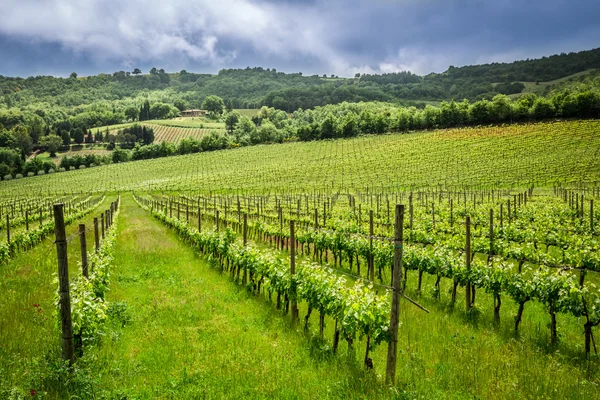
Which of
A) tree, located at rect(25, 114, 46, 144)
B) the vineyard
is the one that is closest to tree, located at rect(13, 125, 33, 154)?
tree, located at rect(25, 114, 46, 144)

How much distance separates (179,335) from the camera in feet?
28.4

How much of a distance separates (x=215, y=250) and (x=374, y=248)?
747cm

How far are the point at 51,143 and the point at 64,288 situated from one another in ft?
526

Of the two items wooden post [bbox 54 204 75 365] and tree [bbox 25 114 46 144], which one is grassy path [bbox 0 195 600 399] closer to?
wooden post [bbox 54 204 75 365]

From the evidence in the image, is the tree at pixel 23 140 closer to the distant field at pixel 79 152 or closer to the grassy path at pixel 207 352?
the distant field at pixel 79 152

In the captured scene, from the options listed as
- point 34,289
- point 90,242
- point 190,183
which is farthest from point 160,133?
point 34,289

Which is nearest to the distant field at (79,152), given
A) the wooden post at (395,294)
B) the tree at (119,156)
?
the tree at (119,156)

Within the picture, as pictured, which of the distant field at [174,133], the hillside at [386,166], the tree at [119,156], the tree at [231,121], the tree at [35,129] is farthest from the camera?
the tree at [231,121]

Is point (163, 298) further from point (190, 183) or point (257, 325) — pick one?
point (190, 183)

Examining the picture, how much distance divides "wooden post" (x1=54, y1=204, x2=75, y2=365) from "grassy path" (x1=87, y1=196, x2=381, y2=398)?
1.87ft

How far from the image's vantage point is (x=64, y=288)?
6410mm

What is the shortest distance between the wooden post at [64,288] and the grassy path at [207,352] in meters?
0.57

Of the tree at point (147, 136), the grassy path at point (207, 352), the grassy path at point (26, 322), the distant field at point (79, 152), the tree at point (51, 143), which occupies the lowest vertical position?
the grassy path at point (207, 352)

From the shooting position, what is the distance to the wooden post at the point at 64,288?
627 cm
